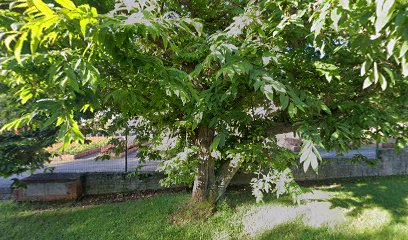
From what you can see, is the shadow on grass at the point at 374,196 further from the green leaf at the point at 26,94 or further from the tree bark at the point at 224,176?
the green leaf at the point at 26,94

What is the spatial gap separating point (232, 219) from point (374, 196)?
3.34 metres

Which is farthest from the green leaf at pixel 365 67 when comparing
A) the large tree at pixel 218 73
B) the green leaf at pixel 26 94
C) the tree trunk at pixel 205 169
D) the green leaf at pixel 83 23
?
the tree trunk at pixel 205 169

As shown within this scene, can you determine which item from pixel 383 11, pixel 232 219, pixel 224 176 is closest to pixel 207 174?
pixel 224 176

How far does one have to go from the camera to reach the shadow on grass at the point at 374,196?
5.29 metres

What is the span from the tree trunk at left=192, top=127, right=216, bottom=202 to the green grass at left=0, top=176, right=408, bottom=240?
41 cm

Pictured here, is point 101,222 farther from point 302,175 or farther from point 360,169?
point 360,169

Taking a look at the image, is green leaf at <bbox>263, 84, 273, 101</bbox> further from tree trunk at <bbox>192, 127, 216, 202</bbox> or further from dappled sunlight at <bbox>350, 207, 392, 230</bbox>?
dappled sunlight at <bbox>350, 207, 392, 230</bbox>

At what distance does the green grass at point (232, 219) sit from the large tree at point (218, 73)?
715mm

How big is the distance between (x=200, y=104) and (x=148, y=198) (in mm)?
3869

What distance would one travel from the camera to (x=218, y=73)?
2.04m

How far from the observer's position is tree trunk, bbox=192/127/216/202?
15.1 ft

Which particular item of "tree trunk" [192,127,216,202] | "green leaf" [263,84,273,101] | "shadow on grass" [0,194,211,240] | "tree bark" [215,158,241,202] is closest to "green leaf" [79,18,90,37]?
"green leaf" [263,84,273,101]

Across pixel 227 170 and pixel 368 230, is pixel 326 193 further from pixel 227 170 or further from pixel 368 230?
pixel 227 170

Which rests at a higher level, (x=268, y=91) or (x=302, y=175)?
(x=268, y=91)
